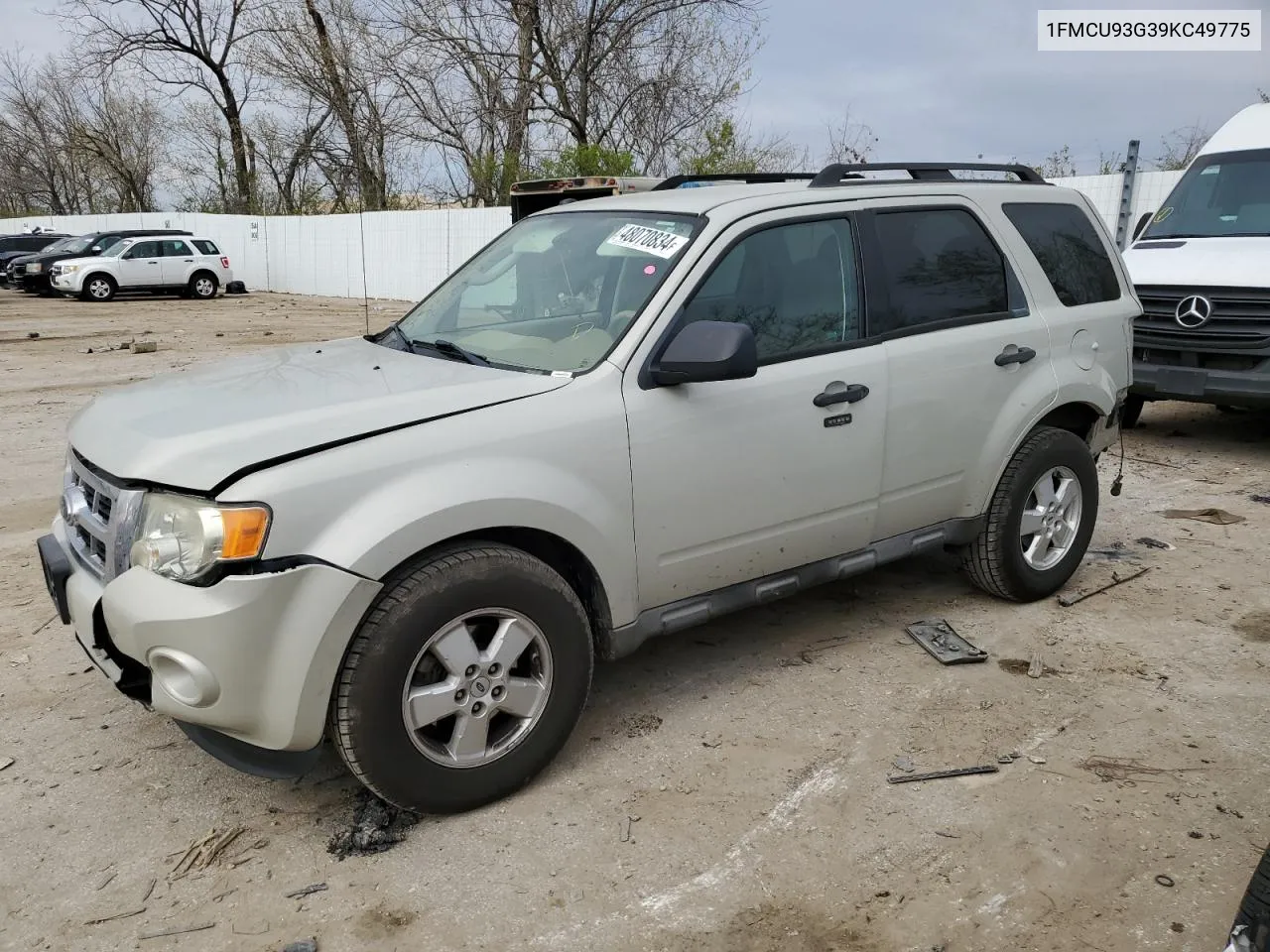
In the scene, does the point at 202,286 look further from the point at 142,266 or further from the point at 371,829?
the point at 371,829

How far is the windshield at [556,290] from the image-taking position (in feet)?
11.6

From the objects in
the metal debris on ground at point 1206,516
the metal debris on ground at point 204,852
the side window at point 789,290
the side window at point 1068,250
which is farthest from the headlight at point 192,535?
the metal debris on ground at point 1206,516

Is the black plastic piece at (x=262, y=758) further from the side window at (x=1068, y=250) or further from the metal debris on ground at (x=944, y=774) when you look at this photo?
the side window at (x=1068, y=250)

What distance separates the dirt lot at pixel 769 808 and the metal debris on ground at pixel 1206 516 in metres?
1.33

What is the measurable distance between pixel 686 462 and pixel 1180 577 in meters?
3.17

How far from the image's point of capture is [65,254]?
2569 cm

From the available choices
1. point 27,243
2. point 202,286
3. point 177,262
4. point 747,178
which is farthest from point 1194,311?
point 27,243

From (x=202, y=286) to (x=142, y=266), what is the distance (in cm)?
146

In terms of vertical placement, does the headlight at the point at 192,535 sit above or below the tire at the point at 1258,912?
above

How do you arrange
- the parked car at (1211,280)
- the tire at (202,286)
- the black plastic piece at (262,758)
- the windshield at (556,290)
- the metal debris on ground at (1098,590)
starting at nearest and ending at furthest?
the black plastic piece at (262,758) → the windshield at (556,290) → the metal debris on ground at (1098,590) → the parked car at (1211,280) → the tire at (202,286)

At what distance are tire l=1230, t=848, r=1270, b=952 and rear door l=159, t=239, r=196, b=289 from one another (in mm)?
27009

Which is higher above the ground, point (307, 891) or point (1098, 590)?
point (1098, 590)

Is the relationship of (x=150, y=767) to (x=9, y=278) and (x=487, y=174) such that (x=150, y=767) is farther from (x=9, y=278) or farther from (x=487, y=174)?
(x=9, y=278)

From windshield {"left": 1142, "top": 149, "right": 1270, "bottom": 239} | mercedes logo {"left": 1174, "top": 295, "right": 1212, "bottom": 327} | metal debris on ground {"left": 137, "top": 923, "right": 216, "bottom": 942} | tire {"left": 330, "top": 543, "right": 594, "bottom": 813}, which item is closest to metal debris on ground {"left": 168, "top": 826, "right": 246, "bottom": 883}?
metal debris on ground {"left": 137, "top": 923, "right": 216, "bottom": 942}
